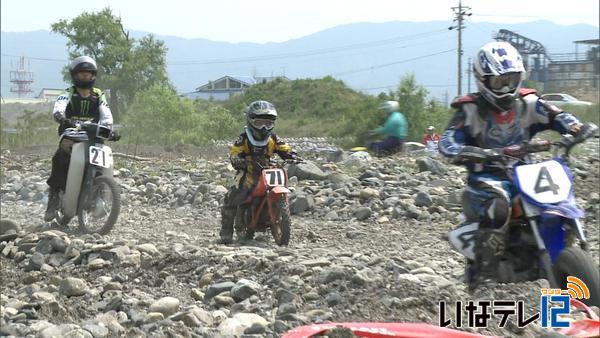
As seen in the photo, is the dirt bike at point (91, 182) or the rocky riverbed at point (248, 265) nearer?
the rocky riverbed at point (248, 265)

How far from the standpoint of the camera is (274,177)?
816cm

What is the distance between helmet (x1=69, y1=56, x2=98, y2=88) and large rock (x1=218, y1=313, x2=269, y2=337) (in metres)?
5.28

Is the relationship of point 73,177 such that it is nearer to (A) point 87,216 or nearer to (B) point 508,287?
(A) point 87,216

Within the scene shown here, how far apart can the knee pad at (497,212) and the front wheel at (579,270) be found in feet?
1.42

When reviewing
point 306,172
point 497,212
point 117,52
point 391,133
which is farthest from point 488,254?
point 117,52

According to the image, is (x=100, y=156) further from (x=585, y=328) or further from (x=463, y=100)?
(x=585, y=328)

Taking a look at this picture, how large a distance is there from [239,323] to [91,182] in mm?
4903

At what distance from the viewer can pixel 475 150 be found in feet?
16.4

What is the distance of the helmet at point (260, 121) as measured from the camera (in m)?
8.28

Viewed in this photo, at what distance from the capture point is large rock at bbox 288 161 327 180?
12930 millimetres

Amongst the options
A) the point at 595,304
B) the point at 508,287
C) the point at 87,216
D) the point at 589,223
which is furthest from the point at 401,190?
the point at 595,304

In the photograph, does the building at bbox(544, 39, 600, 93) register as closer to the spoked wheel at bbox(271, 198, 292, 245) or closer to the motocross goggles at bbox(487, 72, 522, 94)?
the spoked wheel at bbox(271, 198, 292, 245)

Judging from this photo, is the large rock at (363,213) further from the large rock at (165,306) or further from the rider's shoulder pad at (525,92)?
the large rock at (165,306)

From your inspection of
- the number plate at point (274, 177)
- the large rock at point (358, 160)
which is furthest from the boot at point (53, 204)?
the large rock at point (358, 160)
